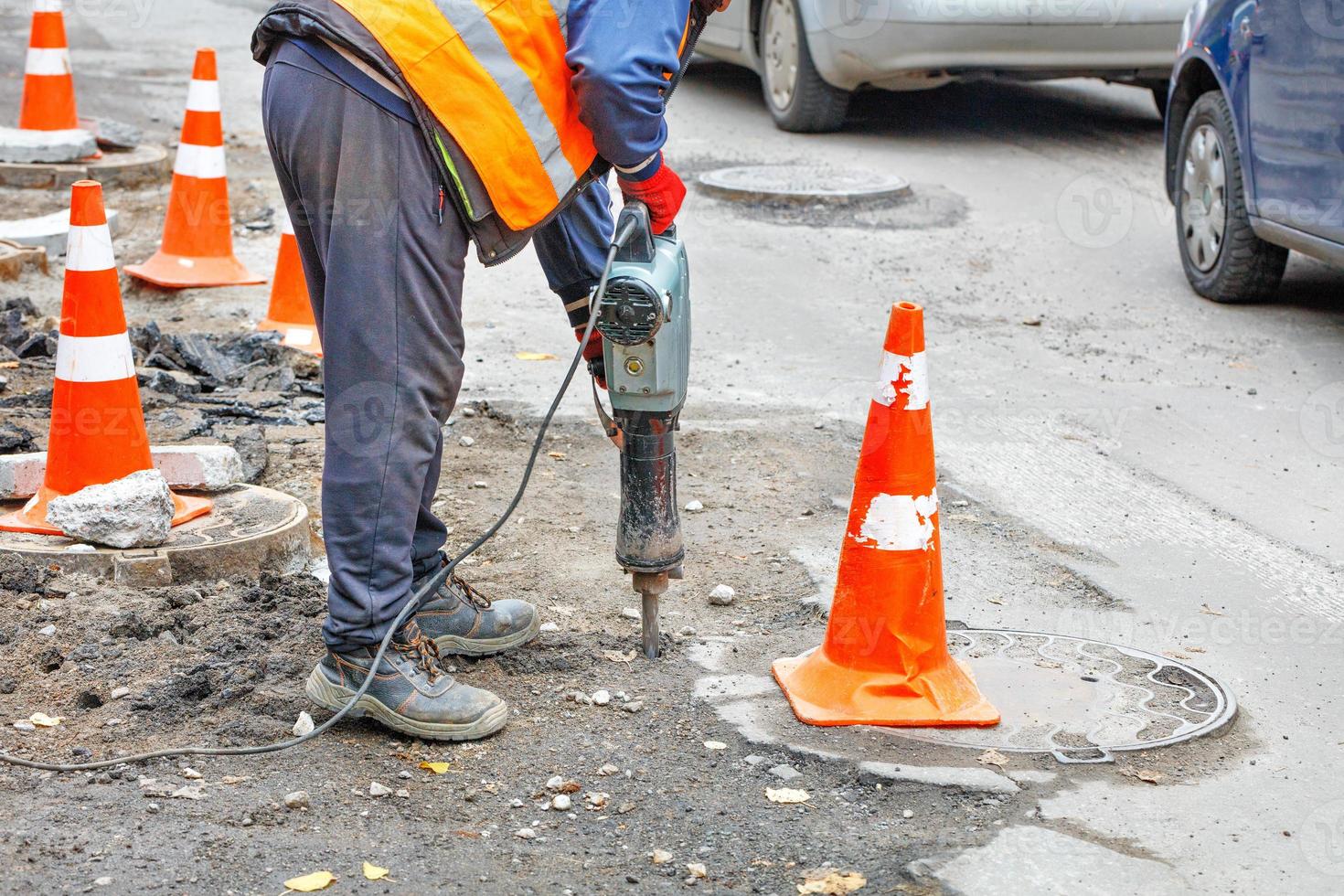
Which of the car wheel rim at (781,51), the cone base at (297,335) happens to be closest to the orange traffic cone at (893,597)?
the cone base at (297,335)

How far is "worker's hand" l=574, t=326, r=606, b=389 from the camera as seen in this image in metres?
3.24

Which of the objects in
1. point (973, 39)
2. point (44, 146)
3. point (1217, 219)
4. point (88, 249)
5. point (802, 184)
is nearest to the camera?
point (88, 249)

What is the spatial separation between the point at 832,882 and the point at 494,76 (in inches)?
59.7

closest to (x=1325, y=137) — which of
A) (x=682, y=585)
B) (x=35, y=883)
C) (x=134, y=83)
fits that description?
(x=682, y=585)

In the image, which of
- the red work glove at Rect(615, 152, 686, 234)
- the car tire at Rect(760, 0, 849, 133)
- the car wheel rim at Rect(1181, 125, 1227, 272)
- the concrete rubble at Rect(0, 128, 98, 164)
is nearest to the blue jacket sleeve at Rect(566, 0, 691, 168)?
the red work glove at Rect(615, 152, 686, 234)

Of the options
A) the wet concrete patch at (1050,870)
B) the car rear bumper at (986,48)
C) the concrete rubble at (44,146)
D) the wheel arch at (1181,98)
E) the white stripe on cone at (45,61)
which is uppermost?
the car rear bumper at (986,48)

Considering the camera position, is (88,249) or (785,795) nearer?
(785,795)

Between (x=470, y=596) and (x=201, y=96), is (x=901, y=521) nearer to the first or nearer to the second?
(x=470, y=596)

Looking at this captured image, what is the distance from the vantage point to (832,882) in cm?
246

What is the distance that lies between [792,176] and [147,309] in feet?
11.3

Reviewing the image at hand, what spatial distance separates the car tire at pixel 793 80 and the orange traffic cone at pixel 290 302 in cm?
400

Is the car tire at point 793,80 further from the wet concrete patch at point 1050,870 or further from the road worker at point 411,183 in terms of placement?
the wet concrete patch at point 1050,870

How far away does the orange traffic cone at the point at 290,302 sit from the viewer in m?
5.51

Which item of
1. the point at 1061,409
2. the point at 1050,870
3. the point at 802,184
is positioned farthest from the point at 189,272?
the point at 1050,870
